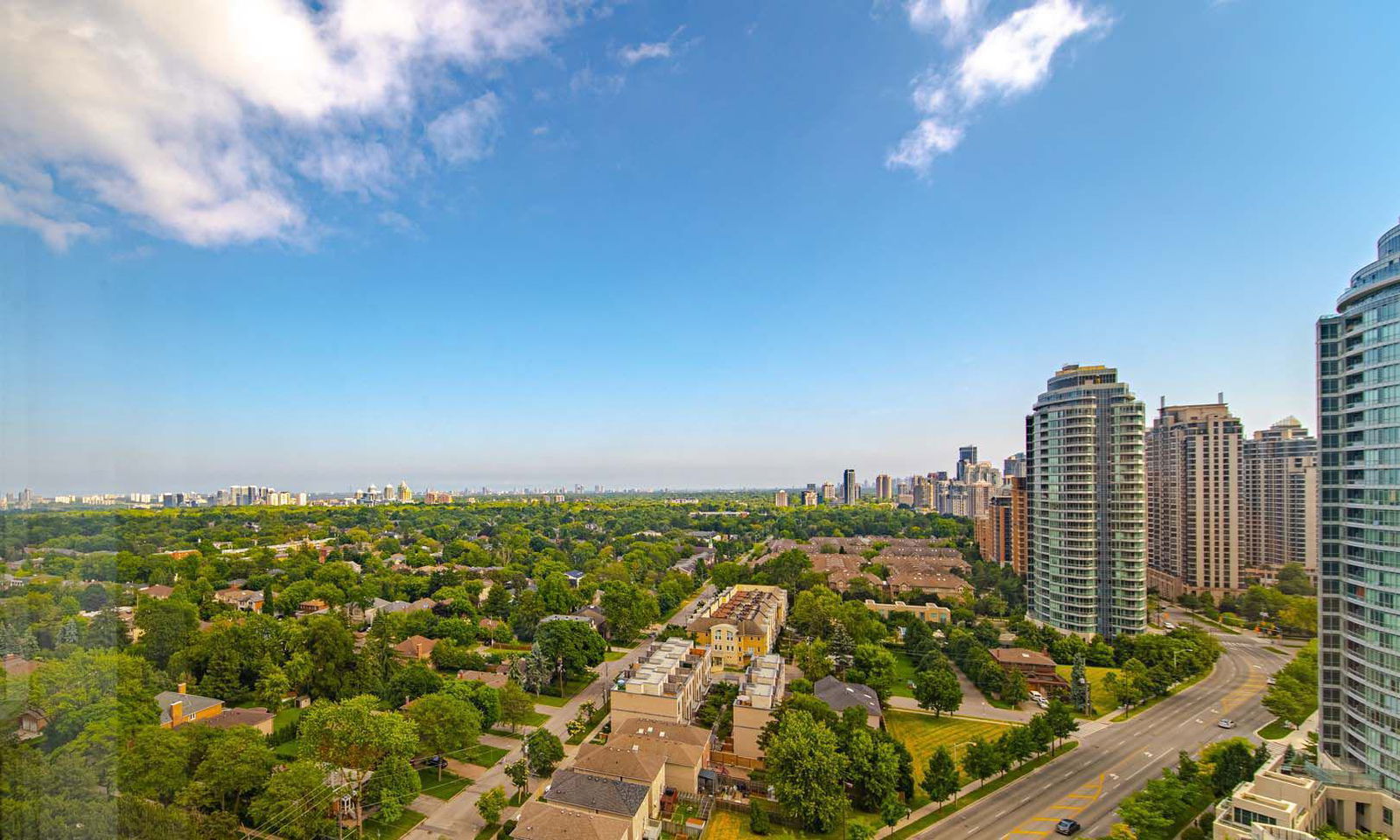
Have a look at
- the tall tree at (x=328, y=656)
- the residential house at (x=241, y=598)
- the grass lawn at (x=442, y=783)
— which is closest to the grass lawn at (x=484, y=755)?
the grass lawn at (x=442, y=783)

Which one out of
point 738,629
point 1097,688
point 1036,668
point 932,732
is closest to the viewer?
point 932,732

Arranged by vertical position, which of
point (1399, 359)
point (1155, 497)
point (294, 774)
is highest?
point (1399, 359)

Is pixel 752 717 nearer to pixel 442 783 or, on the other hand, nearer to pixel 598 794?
pixel 598 794

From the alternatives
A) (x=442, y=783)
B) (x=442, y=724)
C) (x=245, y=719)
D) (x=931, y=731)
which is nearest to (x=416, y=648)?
(x=245, y=719)

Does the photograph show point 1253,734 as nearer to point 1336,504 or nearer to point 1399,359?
point 1336,504

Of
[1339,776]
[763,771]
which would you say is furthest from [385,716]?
[1339,776]

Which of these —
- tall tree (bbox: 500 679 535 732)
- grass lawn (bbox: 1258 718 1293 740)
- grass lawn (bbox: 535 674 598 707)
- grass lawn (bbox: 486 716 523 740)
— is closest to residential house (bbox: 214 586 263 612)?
grass lawn (bbox: 535 674 598 707)
